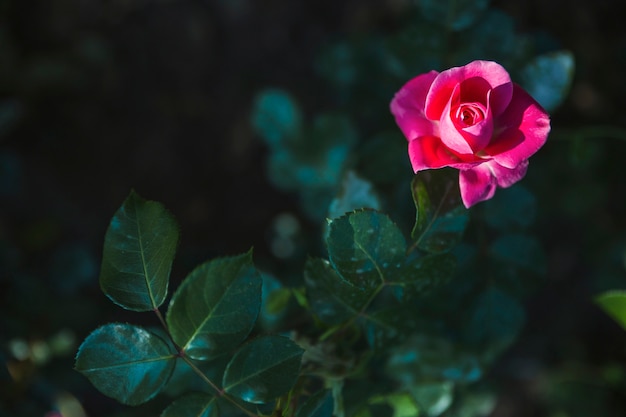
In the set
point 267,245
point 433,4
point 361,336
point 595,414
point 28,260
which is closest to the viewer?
point 361,336

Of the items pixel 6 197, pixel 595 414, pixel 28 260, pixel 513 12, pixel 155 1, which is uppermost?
pixel 155 1

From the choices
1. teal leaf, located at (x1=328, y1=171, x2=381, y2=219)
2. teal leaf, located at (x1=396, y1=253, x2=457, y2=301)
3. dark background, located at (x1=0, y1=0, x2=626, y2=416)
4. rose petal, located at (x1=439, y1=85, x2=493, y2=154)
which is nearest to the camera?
rose petal, located at (x1=439, y1=85, x2=493, y2=154)

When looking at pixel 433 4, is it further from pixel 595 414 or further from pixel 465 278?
pixel 595 414

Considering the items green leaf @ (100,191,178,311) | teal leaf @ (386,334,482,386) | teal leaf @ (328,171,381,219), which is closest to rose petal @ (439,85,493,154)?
teal leaf @ (328,171,381,219)

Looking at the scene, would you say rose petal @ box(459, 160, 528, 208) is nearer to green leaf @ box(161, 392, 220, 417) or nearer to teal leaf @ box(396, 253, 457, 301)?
teal leaf @ box(396, 253, 457, 301)

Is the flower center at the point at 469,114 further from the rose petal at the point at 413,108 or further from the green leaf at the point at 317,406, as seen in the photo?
the green leaf at the point at 317,406

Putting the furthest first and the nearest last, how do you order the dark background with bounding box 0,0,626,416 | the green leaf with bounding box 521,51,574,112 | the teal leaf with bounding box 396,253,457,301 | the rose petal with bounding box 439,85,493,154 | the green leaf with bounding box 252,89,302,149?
the dark background with bounding box 0,0,626,416
the green leaf with bounding box 252,89,302,149
the green leaf with bounding box 521,51,574,112
the teal leaf with bounding box 396,253,457,301
the rose petal with bounding box 439,85,493,154

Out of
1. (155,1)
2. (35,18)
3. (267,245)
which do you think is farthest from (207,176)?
(35,18)
